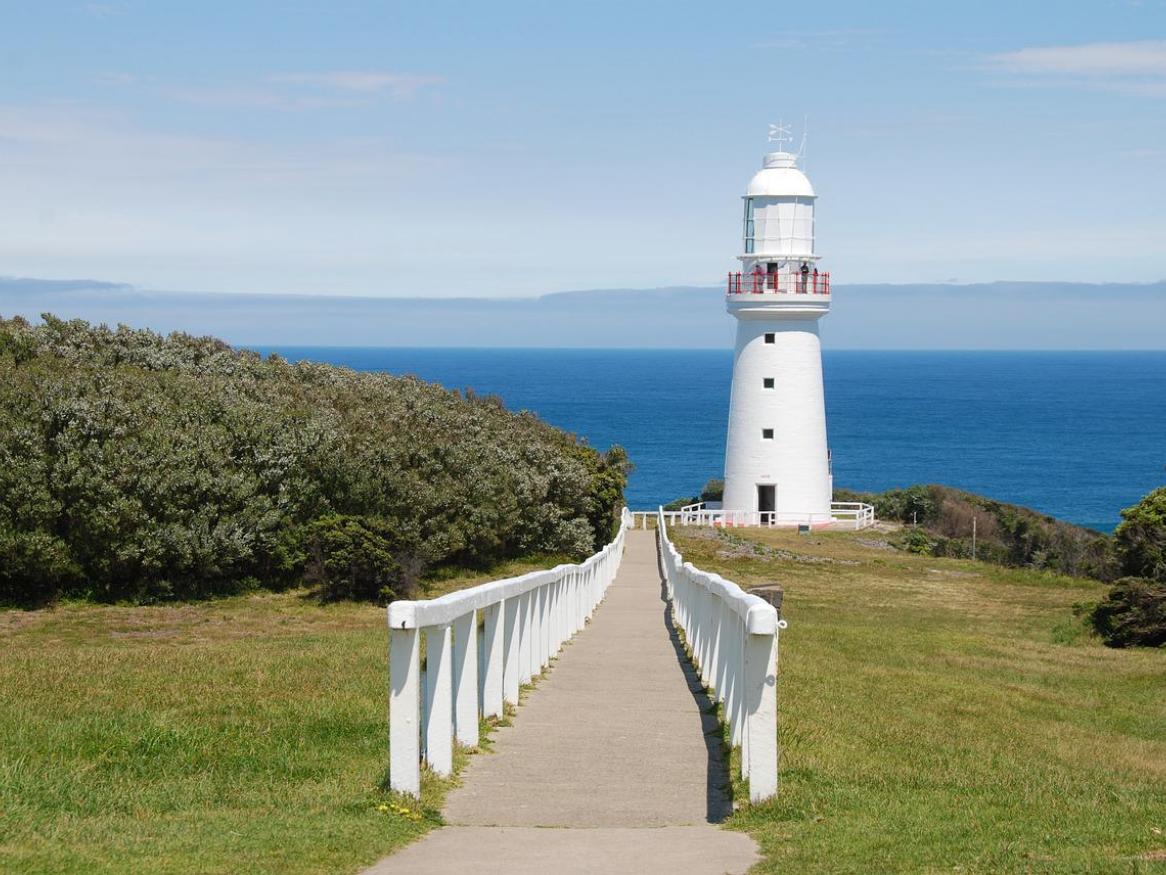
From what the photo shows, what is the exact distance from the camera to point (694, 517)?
48.2 m

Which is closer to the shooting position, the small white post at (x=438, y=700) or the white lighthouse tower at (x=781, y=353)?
the small white post at (x=438, y=700)

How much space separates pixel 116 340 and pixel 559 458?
11.9 m

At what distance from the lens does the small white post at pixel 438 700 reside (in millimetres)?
8422

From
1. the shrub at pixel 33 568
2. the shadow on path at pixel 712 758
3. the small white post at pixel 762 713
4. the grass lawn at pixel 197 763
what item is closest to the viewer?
the grass lawn at pixel 197 763

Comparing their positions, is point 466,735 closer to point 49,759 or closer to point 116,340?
point 49,759

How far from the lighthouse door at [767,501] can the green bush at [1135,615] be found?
Answer: 2191 centimetres

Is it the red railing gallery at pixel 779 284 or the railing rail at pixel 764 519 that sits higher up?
the red railing gallery at pixel 779 284

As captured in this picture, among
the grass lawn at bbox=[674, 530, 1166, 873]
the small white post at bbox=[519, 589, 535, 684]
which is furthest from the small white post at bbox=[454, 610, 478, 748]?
the small white post at bbox=[519, 589, 535, 684]

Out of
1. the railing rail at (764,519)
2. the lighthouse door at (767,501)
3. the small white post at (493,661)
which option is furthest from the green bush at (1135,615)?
the lighthouse door at (767,501)

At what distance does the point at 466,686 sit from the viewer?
31.0 feet

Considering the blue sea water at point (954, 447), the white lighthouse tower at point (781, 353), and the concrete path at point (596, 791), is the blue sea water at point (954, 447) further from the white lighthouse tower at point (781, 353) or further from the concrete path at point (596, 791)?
the concrete path at point (596, 791)

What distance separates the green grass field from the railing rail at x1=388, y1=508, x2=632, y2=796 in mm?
290

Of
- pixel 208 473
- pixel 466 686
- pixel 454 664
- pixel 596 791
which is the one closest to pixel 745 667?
pixel 596 791

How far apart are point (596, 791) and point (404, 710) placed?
149 centimetres
